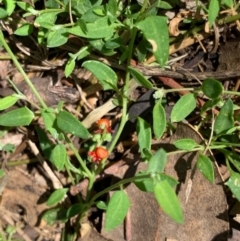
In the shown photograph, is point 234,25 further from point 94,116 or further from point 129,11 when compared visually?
point 94,116

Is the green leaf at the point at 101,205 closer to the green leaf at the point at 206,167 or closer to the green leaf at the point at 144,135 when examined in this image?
the green leaf at the point at 144,135

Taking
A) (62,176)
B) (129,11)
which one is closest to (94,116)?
(62,176)

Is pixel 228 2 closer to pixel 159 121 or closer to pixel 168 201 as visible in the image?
pixel 159 121

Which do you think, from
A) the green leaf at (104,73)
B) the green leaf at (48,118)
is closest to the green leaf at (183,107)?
the green leaf at (104,73)

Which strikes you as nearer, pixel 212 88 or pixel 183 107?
pixel 212 88

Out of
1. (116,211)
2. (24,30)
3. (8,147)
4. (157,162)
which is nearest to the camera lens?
(157,162)

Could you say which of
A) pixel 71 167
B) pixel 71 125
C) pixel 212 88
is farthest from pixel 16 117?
pixel 212 88
